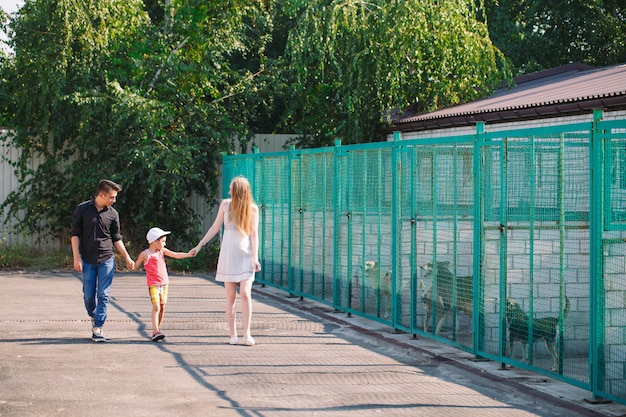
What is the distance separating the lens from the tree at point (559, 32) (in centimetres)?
3088

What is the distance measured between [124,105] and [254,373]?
11.4 meters

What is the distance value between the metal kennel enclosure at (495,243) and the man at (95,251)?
10.3ft

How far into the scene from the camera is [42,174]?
2077cm

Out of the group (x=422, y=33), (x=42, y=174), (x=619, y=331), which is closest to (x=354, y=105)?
(x=422, y=33)

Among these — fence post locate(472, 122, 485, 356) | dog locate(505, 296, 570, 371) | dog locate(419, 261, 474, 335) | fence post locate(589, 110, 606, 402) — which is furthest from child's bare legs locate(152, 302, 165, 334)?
fence post locate(589, 110, 606, 402)

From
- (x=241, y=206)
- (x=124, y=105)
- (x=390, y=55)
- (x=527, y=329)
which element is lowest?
(x=527, y=329)

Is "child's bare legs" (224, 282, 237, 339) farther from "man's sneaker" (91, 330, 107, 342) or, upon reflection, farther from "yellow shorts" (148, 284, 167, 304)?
"man's sneaker" (91, 330, 107, 342)

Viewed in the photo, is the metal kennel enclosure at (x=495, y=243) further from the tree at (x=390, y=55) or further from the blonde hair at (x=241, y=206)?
the tree at (x=390, y=55)

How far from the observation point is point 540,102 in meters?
15.3

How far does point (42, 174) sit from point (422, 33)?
8.34 meters

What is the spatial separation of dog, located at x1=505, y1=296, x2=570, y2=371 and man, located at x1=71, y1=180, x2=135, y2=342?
14.0 ft

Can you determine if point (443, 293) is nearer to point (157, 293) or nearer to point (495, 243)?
point (495, 243)

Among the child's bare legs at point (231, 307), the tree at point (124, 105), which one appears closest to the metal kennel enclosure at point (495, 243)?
the child's bare legs at point (231, 307)

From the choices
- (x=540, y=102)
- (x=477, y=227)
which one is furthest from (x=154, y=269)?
(x=540, y=102)
